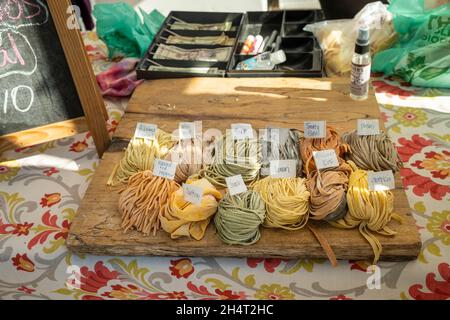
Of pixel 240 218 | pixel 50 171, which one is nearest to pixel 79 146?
pixel 50 171

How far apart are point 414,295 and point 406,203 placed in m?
0.21

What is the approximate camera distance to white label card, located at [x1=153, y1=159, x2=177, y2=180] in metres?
1.07

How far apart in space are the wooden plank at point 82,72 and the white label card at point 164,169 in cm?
27

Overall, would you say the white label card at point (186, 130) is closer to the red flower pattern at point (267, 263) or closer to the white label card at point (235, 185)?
the white label card at point (235, 185)

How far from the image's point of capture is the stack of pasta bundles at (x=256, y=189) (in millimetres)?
968

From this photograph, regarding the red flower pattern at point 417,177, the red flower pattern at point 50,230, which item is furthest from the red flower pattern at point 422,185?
the red flower pattern at point 50,230

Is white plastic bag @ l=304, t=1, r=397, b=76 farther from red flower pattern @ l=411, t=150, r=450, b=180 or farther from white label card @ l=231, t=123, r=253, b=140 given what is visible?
white label card @ l=231, t=123, r=253, b=140

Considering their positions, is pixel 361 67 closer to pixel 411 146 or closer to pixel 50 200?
pixel 411 146

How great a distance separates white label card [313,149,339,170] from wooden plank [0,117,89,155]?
0.65m

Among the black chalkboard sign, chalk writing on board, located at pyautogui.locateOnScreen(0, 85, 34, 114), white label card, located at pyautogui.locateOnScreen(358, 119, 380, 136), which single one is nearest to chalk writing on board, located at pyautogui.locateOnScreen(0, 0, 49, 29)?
the black chalkboard sign

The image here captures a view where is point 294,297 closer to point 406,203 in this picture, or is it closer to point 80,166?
point 406,203

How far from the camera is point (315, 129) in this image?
43.5 inches

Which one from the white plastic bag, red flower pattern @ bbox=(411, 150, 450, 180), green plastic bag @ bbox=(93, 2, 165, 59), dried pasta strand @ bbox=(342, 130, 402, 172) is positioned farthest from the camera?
green plastic bag @ bbox=(93, 2, 165, 59)

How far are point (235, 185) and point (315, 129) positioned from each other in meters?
0.26
